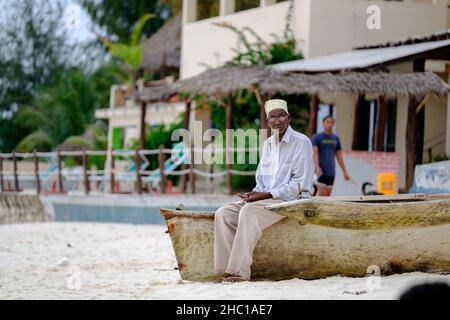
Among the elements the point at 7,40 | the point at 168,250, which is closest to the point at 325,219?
the point at 168,250

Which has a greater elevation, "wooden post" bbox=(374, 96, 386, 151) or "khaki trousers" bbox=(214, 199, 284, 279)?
"wooden post" bbox=(374, 96, 386, 151)

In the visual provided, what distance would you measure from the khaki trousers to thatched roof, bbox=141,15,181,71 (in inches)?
875

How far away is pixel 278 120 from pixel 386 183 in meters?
8.45

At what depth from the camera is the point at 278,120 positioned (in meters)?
8.75

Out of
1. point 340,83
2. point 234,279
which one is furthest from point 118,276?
point 340,83

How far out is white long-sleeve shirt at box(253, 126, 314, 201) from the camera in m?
8.64

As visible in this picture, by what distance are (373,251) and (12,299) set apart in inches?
117

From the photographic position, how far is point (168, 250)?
12906mm

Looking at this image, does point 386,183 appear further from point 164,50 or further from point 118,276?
point 164,50

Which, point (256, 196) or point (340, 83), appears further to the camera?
point (340, 83)

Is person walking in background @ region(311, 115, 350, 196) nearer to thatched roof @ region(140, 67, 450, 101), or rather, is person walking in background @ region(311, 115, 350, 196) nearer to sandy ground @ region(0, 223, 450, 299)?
sandy ground @ region(0, 223, 450, 299)

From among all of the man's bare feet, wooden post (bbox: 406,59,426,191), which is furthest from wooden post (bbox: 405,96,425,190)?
the man's bare feet

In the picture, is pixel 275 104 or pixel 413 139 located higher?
pixel 275 104
